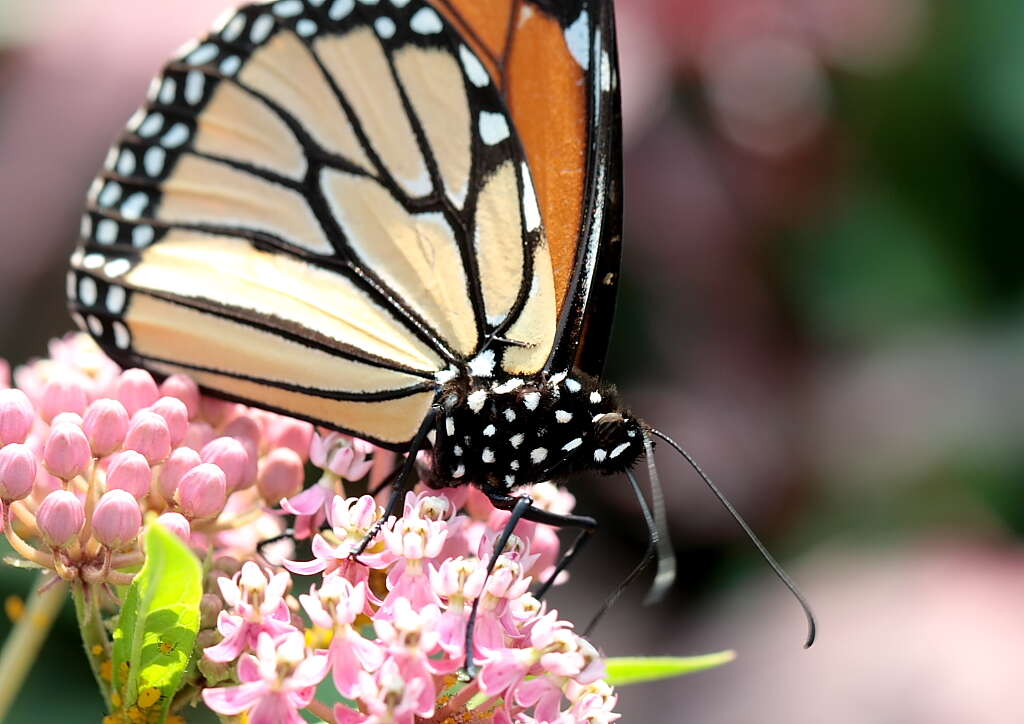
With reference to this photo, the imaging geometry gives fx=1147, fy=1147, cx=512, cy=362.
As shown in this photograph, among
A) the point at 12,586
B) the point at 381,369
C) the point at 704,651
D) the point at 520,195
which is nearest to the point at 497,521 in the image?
the point at 381,369

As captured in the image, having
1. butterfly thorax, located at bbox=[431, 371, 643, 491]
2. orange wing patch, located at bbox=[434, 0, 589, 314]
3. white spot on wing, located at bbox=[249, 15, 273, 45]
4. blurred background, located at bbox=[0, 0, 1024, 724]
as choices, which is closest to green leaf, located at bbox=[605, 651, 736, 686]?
butterfly thorax, located at bbox=[431, 371, 643, 491]

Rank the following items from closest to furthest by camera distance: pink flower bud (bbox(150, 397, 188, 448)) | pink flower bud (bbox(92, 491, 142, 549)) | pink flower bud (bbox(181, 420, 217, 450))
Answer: pink flower bud (bbox(92, 491, 142, 549)) → pink flower bud (bbox(150, 397, 188, 448)) → pink flower bud (bbox(181, 420, 217, 450))

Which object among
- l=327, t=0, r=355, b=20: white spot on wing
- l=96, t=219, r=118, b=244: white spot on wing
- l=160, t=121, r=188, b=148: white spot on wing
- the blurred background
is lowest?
the blurred background

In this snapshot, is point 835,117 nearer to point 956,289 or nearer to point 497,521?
point 956,289

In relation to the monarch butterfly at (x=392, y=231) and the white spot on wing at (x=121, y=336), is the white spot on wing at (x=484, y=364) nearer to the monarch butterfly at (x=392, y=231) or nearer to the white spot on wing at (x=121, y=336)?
the monarch butterfly at (x=392, y=231)

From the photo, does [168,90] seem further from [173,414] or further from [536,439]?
[536,439]

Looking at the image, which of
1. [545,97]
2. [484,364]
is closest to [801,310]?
[545,97]

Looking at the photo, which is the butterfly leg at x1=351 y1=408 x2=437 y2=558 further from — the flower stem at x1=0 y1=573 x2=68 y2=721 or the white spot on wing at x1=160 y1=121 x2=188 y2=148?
the white spot on wing at x1=160 y1=121 x2=188 y2=148
